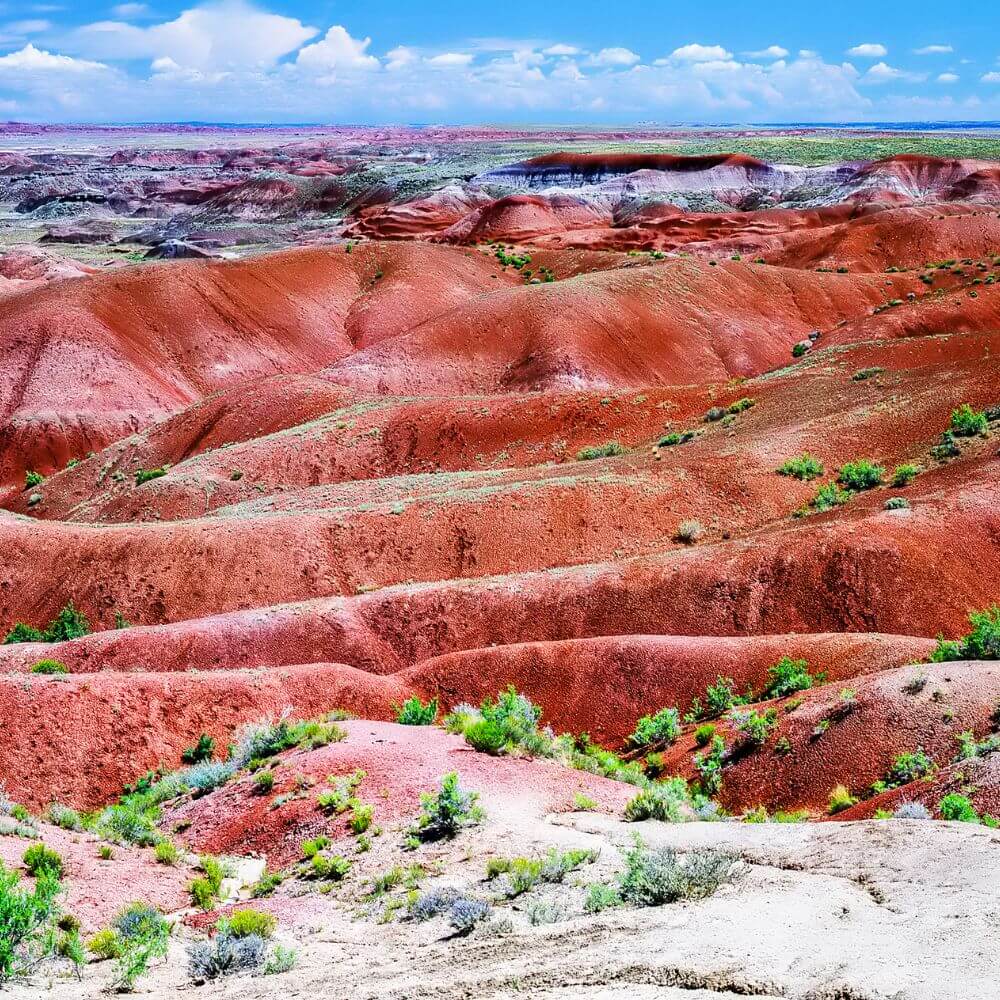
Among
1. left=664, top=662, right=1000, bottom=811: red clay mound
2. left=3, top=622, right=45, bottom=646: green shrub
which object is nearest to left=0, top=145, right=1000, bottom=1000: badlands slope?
left=664, top=662, right=1000, bottom=811: red clay mound

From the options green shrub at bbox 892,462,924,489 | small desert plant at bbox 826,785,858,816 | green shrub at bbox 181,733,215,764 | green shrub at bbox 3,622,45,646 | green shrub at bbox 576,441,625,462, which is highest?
green shrub at bbox 892,462,924,489

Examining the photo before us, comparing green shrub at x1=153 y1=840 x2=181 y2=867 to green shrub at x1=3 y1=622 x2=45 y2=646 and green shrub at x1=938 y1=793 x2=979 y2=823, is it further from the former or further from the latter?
green shrub at x1=3 y1=622 x2=45 y2=646

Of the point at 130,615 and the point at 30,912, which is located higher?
the point at 30,912

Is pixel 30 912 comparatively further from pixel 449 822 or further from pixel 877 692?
pixel 877 692

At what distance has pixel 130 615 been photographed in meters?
25.6

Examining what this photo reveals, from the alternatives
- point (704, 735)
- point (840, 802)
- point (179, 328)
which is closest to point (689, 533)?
point (704, 735)

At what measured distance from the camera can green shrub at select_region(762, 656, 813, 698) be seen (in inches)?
649

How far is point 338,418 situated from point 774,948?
33.4 metres

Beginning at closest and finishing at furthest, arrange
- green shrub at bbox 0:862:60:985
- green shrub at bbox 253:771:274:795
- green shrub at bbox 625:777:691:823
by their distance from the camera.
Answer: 1. green shrub at bbox 0:862:60:985
2. green shrub at bbox 625:777:691:823
3. green shrub at bbox 253:771:274:795

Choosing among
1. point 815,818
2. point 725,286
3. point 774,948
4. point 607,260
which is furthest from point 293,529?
point 607,260

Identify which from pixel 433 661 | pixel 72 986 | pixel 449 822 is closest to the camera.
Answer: pixel 72 986

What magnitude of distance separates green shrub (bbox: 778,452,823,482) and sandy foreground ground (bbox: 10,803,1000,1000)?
17499mm

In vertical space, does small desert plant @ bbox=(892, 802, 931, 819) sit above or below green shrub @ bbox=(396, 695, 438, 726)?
above

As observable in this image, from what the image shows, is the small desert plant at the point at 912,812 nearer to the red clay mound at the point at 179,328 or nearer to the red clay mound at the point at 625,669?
the red clay mound at the point at 625,669
